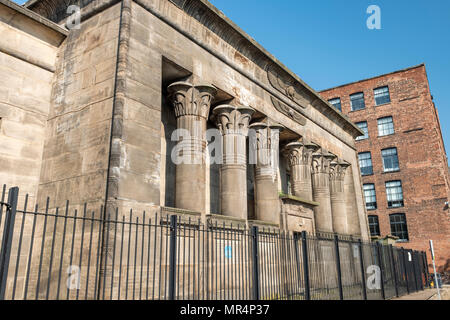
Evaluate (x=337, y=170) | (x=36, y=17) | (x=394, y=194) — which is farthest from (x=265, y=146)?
(x=394, y=194)

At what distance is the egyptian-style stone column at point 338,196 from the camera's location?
20.1 m

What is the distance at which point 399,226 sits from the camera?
3112 cm

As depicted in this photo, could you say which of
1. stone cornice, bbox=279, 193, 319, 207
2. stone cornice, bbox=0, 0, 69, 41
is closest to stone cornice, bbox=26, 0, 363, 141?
stone cornice, bbox=0, 0, 69, 41

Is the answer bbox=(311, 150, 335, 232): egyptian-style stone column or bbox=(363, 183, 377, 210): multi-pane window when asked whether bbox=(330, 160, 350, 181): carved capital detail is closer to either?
bbox=(311, 150, 335, 232): egyptian-style stone column

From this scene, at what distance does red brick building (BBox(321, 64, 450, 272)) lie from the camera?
2947cm

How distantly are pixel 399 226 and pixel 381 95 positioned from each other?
479 inches

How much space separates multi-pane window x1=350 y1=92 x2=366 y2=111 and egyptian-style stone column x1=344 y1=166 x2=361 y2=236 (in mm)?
14605

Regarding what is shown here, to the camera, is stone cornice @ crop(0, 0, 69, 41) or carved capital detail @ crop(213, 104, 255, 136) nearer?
stone cornice @ crop(0, 0, 69, 41)

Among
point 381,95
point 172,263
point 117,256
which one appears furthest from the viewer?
point 381,95

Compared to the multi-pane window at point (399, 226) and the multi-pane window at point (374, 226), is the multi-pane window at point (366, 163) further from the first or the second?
the multi-pane window at point (399, 226)

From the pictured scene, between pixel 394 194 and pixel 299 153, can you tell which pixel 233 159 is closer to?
pixel 299 153

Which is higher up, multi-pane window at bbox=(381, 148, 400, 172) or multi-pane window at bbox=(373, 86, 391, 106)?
multi-pane window at bbox=(373, 86, 391, 106)

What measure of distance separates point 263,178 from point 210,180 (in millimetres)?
2101

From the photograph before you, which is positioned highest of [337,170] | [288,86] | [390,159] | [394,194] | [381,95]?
[381,95]
